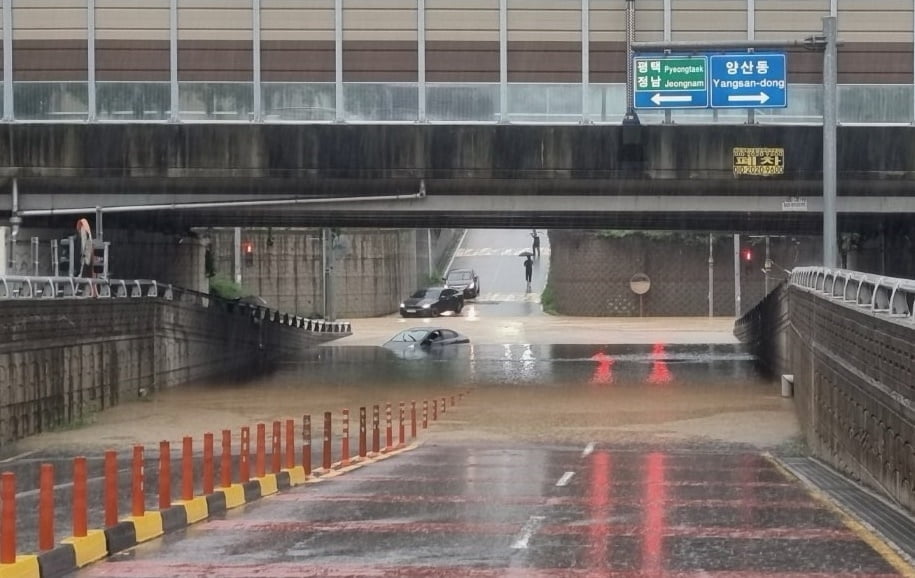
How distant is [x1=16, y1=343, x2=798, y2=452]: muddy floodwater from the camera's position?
27.2 metres

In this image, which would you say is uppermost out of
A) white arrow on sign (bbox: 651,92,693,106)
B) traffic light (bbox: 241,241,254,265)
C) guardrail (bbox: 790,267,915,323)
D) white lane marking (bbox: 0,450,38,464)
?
white arrow on sign (bbox: 651,92,693,106)

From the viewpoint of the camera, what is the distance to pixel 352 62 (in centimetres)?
3422

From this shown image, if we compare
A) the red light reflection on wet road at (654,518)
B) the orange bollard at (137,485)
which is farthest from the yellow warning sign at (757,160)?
the orange bollard at (137,485)

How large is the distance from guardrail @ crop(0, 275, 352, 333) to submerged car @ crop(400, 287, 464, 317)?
21.7 metres

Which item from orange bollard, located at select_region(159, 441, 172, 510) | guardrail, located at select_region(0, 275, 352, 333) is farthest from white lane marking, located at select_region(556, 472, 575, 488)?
guardrail, located at select_region(0, 275, 352, 333)

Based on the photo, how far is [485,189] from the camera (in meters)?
35.2

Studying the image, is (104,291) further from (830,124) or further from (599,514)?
(599,514)

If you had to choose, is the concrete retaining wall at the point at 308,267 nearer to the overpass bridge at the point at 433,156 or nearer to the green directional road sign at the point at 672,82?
the overpass bridge at the point at 433,156

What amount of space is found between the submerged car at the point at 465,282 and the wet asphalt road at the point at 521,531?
64.1 metres

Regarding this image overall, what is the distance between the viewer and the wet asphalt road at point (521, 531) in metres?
10.7

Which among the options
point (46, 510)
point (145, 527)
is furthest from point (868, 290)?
point (46, 510)

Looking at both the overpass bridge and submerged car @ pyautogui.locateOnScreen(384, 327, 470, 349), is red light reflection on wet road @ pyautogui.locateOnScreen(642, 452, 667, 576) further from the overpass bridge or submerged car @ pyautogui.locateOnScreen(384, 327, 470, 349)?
submerged car @ pyautogui.locateOnScreen(384, 327, 470, 349)

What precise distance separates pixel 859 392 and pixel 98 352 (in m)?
18.9

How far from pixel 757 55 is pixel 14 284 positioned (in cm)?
1716
